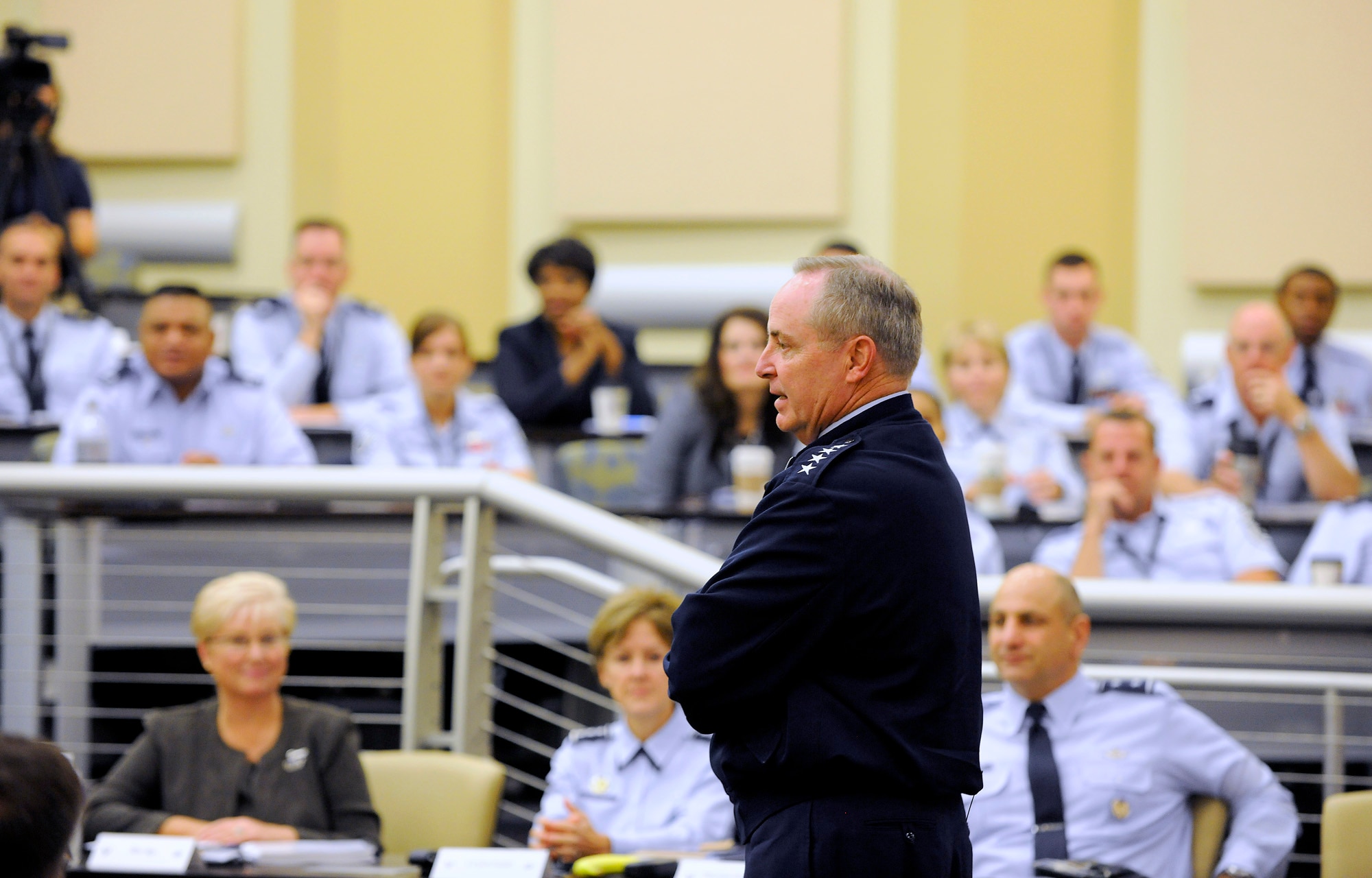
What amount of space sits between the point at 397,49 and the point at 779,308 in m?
6.76

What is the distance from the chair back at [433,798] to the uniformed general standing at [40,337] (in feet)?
9.76

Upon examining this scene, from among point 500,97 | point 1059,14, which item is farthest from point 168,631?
point 1059,14

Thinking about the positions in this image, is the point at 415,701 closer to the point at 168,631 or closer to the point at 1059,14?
the point at 168,631

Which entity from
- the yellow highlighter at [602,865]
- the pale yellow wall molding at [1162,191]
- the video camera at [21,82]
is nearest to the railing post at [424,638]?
the yellow highlighter at [602,865]

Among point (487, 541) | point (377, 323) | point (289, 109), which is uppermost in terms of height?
point (289, 109)

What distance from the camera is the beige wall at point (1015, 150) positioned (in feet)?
25.7

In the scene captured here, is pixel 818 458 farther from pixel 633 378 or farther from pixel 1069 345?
pixel 1069 345

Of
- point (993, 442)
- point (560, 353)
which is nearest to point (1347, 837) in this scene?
point (993, 442)

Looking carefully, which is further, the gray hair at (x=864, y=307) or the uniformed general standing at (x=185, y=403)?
the uniformed general standing at (x=185, y=403)

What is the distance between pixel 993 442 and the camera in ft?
17.6

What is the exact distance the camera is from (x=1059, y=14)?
7871 millimetres

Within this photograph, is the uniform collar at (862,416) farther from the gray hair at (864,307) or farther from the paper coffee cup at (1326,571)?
the paper coffee cup at (1326,571)

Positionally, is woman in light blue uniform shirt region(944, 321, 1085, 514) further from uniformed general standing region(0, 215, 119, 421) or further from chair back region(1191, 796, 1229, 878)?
uniformed general standing region(0, 215, 119, 421)

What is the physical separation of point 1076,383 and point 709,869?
13.6 feet
